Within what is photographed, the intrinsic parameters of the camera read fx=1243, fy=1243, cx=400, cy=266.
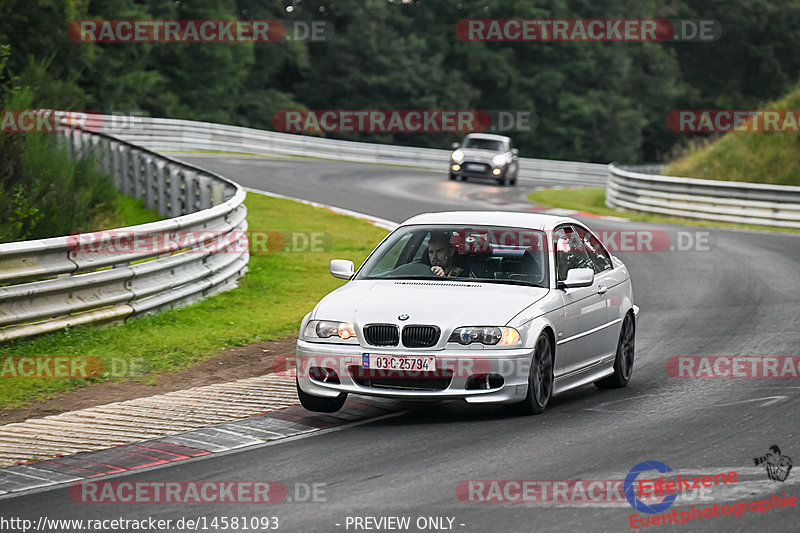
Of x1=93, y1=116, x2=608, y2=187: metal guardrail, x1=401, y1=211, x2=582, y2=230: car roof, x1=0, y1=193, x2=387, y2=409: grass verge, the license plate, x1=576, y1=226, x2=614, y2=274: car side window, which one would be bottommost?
x1=93, y1=116, x2=608, y2=187: metal guardrail

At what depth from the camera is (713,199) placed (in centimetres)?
2897

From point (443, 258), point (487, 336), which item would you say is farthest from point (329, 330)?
point (443, 258)

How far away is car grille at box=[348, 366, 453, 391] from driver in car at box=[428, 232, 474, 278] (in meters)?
1.25

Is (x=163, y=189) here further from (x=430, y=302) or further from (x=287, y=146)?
(x=287, y=146)

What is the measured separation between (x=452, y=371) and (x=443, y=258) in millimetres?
1496

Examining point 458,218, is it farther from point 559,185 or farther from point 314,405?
point 559,185

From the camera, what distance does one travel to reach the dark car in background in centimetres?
3853

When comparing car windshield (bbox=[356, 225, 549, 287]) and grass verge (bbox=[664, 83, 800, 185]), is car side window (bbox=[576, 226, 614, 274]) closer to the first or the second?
car windshield (bbox=[356, 225, 549, 287])

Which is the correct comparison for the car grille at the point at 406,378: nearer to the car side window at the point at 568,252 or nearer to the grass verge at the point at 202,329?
the car side window at the point at 568,252

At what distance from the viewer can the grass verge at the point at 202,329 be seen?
10.5m

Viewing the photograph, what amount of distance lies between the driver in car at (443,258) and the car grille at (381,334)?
114 centimetres

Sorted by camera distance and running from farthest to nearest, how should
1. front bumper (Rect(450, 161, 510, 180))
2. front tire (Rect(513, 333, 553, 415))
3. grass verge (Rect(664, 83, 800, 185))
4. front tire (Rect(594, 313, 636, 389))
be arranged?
front bumper (Rect(450, 161, 510, 180))
grass verge (Rect(664, 83, 800, 185))
front tire (Rect(594, 313, 636, 389))
front tire (Rect(513, 333, 553, 415))

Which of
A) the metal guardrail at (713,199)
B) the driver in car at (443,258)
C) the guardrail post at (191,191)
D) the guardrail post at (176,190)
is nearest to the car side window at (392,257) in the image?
the driver in car at (443,258)

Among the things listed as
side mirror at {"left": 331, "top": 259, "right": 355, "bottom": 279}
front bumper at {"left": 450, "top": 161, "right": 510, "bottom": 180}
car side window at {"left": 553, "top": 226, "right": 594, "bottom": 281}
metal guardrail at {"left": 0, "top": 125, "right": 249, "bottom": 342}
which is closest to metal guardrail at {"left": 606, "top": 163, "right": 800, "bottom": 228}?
front bumper at {"left": 450, "top": 161, "right": 510, "bottom": 180}
